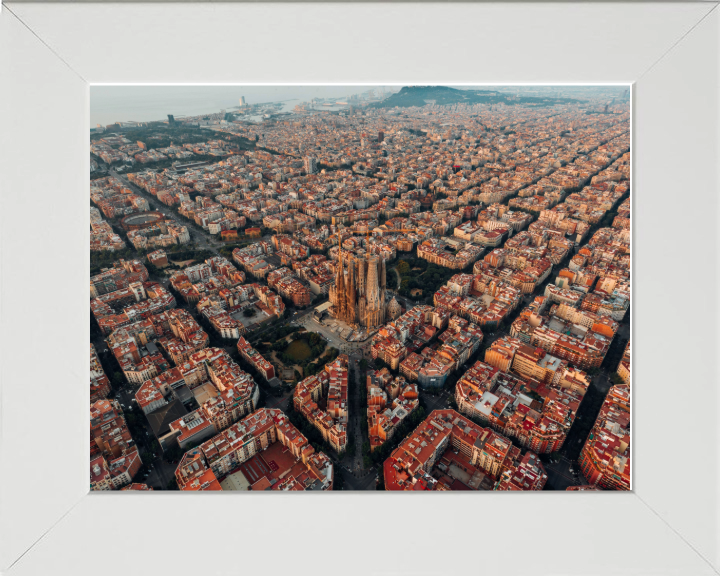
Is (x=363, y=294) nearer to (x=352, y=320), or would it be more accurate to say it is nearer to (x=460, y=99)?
(x=352, y=320)

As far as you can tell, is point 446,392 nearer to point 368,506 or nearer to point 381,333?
point 381,333

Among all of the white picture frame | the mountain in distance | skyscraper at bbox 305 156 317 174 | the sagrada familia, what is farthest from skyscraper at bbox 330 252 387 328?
the mountain in distance

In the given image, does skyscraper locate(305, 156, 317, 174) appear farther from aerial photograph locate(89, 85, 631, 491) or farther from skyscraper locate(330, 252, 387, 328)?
skyscraper locate(330, 252, 387, 328)
